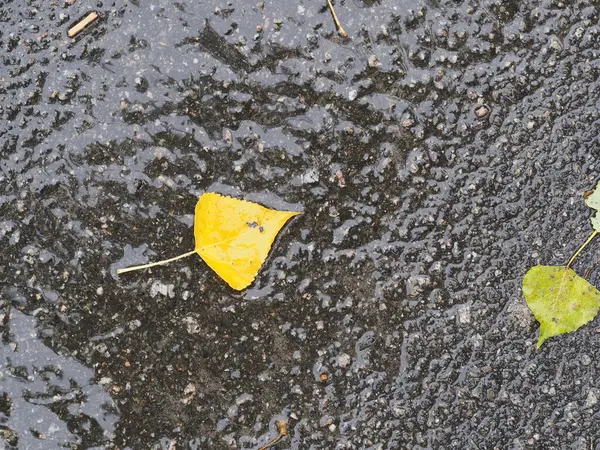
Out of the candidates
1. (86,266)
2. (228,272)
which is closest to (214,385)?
(228,272)

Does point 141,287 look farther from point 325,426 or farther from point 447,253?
point 447,253

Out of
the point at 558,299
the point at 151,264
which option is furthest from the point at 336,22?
the point at 558,299

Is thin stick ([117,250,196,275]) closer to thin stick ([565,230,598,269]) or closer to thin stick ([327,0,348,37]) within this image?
thin stick ([327,0,348,37])

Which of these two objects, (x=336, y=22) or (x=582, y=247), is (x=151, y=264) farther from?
(x=582, y=247)

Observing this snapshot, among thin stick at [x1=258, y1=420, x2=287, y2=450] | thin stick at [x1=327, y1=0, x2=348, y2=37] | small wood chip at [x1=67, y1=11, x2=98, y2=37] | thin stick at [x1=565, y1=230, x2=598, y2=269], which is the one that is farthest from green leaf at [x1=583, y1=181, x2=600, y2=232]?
small wood chip at [x1=67, y1=11, x2=98, y2=37]

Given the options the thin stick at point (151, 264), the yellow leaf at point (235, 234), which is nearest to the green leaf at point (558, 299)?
the yellow leaf at point (235, 234)
